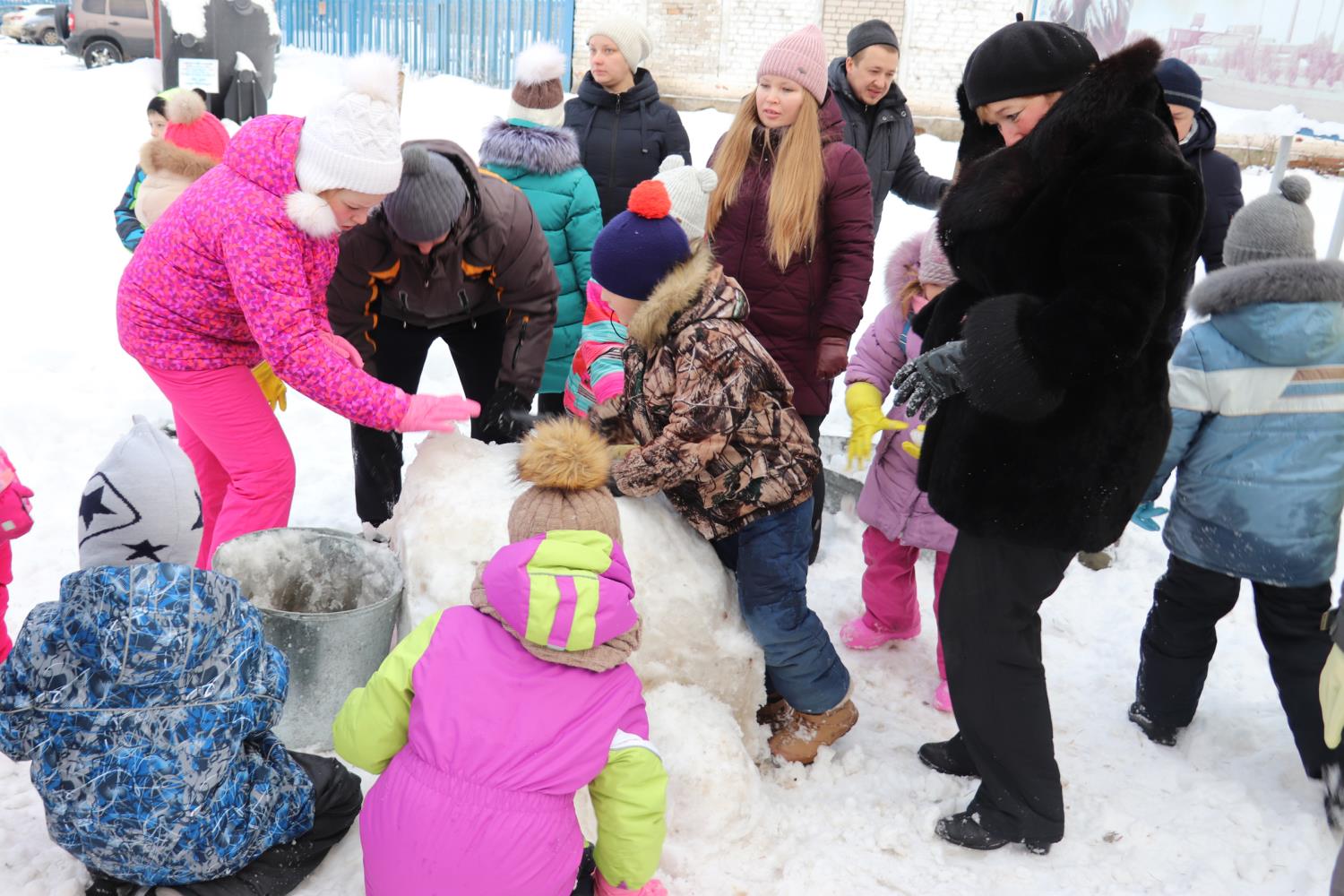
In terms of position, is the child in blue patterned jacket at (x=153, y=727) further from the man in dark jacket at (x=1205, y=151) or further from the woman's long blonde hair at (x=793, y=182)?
the man in dark jacket at (x=1205, y=151)

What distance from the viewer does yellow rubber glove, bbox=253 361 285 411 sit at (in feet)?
10.9

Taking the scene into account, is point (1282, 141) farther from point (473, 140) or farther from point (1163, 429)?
point (473, 140)

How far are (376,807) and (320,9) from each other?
1613 centimetres

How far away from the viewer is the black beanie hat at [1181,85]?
407cm

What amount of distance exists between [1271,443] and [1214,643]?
66 cm

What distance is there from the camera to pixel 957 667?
103 inches

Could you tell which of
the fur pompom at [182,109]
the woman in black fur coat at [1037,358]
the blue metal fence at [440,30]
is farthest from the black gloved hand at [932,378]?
the blue metal fence at [440,30]

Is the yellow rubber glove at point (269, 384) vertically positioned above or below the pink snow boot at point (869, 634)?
above

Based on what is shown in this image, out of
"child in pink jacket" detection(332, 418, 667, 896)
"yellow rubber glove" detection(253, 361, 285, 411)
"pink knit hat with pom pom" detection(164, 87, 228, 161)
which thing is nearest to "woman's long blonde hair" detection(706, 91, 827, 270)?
"yellow rubber glove" detection(253, 361, 285, 411)

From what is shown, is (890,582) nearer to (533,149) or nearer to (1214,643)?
(1214,643)

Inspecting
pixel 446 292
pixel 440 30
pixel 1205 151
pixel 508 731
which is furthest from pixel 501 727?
pixel 440 30

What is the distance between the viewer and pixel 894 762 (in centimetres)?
310

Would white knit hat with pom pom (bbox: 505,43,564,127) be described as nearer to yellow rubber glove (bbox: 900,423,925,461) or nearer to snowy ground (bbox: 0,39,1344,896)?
snowy ground (bbox: 0,39,1344,896)

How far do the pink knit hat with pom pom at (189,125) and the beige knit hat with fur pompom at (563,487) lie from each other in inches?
131
